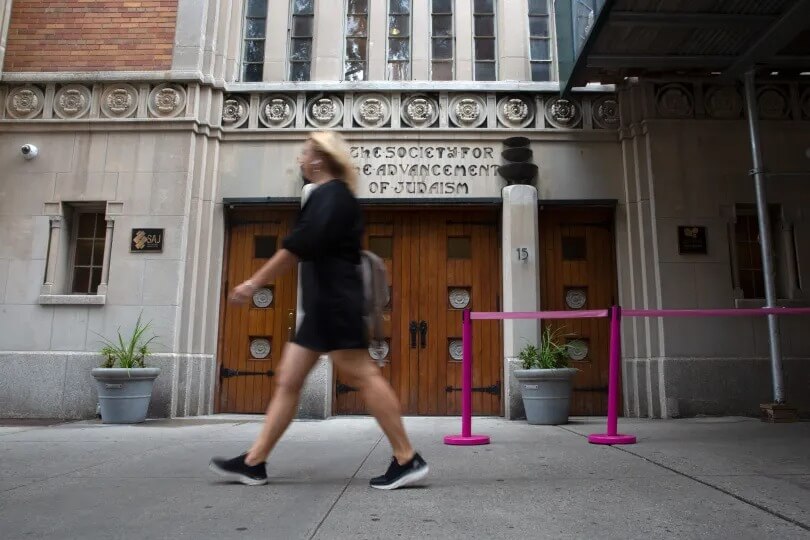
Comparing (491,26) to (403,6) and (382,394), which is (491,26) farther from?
(382,394)

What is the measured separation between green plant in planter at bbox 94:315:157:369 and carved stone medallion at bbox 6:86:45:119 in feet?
11.2

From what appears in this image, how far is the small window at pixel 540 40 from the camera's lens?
8.87 meters

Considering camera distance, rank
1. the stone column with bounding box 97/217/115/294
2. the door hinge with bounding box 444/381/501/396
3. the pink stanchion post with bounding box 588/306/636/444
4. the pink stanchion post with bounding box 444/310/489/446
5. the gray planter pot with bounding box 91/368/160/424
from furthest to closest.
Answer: the door hinge with bounding box 444/381/501/396, the stone column with bounding box 97/217/115/294, the gray planter pot with bounding box 91/368/160/424, the pink stanchion post with bounding box 444/310/489/446, the pink stanchion post with bounding box 588/306/636/444

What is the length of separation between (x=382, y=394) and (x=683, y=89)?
7196mm

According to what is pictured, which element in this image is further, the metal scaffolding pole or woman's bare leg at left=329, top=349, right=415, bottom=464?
the metal scaffolding pole

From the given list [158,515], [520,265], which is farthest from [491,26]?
[158,515]

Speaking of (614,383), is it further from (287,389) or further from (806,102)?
(806,102)

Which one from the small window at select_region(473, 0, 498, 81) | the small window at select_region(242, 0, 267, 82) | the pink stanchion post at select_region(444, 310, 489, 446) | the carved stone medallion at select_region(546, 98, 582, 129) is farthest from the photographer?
the small window at select_region(242, 0, 267, 82)

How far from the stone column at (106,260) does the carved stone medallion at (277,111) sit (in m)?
2.53

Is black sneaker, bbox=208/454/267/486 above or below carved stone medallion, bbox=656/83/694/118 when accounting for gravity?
below

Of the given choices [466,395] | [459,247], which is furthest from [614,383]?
[459,247]

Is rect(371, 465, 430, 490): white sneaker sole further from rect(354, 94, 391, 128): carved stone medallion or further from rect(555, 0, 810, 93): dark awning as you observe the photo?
rect(354, 94, 391, 128): carved stone medallion

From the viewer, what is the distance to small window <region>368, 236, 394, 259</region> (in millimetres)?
8531

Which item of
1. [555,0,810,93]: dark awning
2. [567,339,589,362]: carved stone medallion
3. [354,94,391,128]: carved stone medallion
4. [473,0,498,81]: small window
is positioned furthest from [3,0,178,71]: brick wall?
[567,339,589,362]: carved stone medallion
